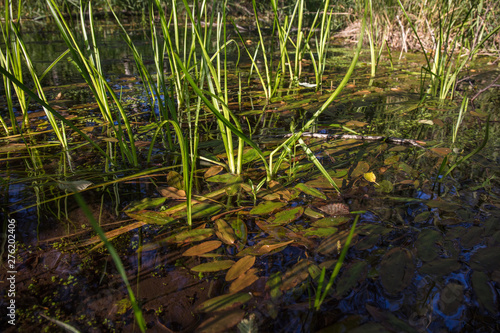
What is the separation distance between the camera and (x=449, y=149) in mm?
1077

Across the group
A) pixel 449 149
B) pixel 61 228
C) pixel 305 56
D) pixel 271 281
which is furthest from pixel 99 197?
pixel 305 56

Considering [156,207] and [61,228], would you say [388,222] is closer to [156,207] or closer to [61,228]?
[156,207]

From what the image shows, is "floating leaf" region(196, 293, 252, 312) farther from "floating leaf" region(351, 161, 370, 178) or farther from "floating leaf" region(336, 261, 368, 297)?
"floating leaf" region(351, 161, 370, 178)

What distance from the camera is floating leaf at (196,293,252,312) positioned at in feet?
A: 1.72

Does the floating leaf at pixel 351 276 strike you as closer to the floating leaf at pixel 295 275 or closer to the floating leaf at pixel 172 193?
the floating leaf at pixel 295 275

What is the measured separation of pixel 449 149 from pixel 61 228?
121 centimetres

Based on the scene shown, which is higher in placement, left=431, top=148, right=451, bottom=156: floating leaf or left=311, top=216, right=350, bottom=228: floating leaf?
left=431, top=148, right=451, bottom=156: floating leaf

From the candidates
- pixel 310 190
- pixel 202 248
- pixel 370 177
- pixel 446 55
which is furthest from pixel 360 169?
pixel 446 55

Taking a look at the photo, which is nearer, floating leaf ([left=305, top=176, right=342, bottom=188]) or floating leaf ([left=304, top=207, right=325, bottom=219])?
floating leaf ([left=304, top=207, right=325, bottom=219])

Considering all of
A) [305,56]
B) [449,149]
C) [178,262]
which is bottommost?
[178,262]

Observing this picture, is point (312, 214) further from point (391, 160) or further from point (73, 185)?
point (73, 185)

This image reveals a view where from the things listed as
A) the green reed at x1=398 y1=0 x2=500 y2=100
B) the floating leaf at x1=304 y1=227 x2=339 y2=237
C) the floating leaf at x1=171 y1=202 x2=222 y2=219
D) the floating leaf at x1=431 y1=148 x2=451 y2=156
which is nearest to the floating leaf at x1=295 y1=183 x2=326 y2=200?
the floating leaf at x1=304 y1=227 x2=339 y2=237

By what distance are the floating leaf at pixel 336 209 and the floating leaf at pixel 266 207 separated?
104 millimetres

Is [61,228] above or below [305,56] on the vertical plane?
below
